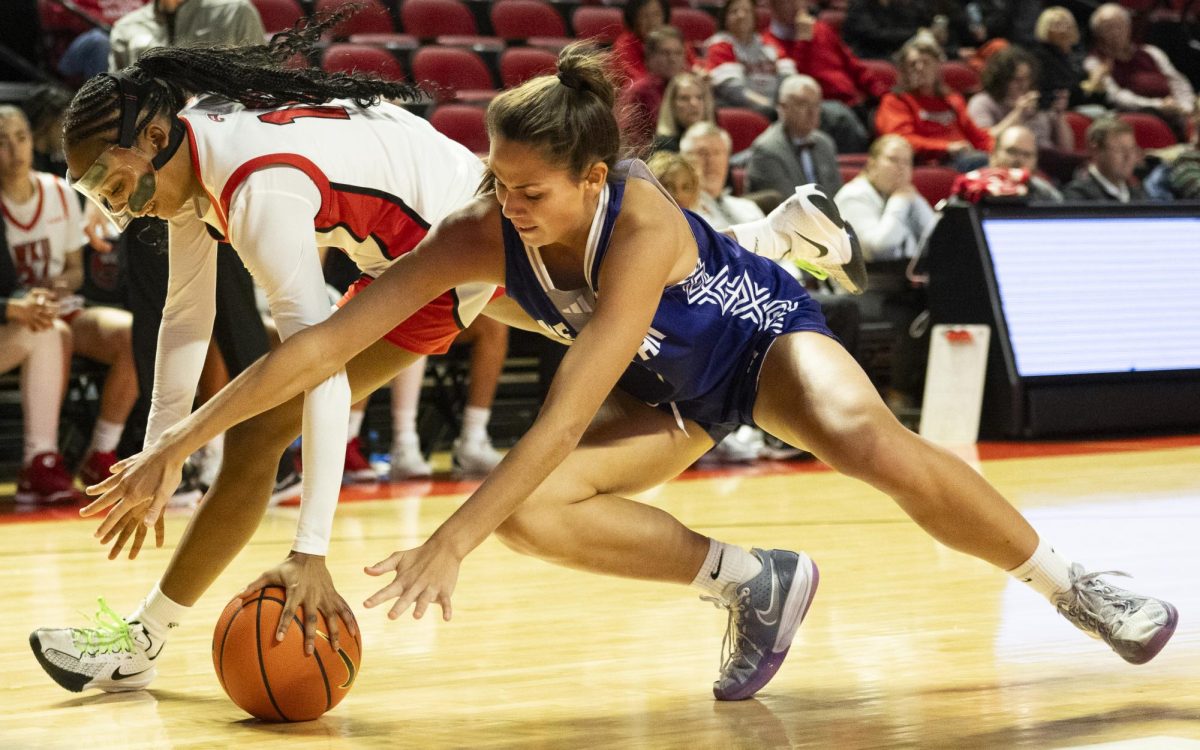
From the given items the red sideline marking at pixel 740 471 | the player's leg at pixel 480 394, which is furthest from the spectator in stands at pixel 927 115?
the player's leg at pixel 480 394

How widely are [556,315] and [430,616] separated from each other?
1.19 m

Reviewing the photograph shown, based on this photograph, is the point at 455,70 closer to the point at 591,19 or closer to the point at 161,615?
the point at 591,19

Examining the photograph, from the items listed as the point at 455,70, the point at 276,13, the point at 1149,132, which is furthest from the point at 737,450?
the point at 1149,132

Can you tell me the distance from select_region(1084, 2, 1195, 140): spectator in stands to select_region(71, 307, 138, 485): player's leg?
292 inches

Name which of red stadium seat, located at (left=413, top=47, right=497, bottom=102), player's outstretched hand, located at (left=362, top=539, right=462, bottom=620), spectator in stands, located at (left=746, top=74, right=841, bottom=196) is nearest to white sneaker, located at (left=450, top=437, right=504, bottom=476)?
spectator in stands, located at (left=746, top=74, right=841, bottom=196)

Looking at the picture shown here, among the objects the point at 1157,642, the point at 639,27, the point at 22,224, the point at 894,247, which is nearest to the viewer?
the point at 1157,642

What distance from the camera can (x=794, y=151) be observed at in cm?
758

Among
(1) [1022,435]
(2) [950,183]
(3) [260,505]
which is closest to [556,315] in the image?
(3) [260,505]

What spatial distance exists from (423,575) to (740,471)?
447cm

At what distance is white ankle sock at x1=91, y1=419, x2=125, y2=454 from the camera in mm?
5922

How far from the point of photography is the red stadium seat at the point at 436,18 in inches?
355

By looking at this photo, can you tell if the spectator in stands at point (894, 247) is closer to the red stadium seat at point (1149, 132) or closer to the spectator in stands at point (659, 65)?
the spectator in stands at point (659, 65)

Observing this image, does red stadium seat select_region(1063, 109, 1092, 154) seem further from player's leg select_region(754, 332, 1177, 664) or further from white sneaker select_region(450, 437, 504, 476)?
player's leg select_region(754, 332, 1177, 664)

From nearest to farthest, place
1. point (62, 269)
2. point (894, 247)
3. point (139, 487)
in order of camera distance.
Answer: point (139, 487) → point (62, 269) → point (894, 247)
